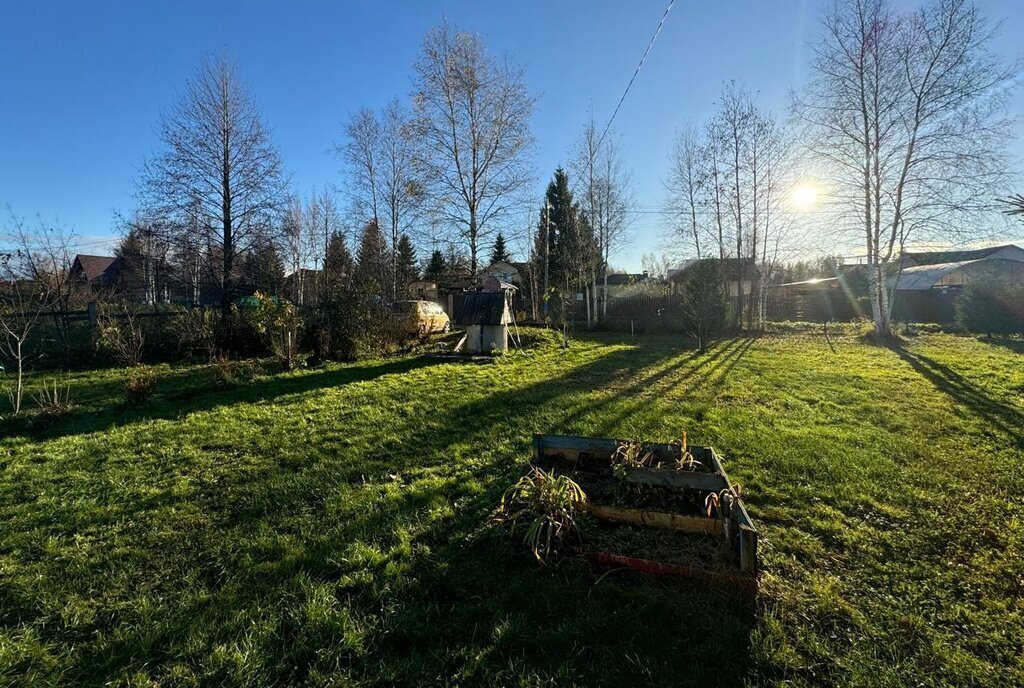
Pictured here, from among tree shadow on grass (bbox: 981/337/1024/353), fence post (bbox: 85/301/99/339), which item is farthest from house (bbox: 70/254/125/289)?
tree shadow on grass (bbox: 981/337/1024/353)

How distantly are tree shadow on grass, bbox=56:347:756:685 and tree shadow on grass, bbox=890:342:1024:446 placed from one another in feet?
17.8

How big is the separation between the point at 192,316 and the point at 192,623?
Answer: 11.3m

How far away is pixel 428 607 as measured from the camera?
2.27m

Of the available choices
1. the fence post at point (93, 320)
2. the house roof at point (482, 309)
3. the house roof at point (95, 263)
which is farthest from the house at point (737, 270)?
the house roof at point (95, 263)

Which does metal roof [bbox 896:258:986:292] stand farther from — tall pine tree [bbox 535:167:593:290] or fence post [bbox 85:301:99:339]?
fence post [bbox 85:301:99:339]

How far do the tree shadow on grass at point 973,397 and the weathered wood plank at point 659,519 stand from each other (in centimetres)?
475

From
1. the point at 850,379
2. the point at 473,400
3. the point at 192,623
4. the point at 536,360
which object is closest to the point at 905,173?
the point at 850,379

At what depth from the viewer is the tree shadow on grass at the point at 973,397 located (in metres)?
5.17

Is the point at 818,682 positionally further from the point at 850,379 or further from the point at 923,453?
the point at 850,379

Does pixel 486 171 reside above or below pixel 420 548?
above

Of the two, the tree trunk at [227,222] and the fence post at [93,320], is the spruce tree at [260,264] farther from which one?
the fence post at [93,320]

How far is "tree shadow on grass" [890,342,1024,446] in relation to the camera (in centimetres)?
517

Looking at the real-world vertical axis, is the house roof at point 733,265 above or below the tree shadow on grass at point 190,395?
above

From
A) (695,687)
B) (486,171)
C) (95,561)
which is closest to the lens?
(695,687)
